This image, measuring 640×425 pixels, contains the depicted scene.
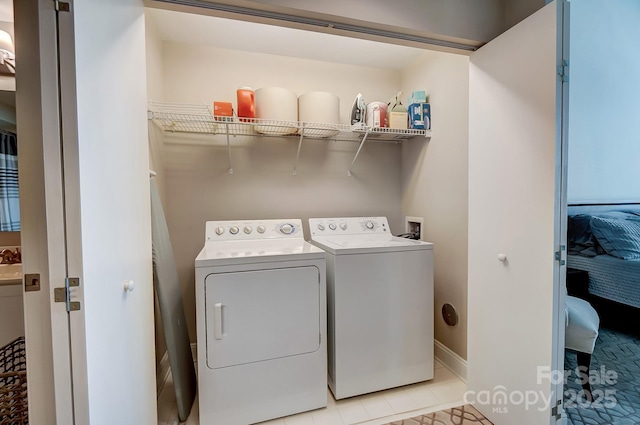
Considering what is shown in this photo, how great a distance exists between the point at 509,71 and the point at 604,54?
6.29ft

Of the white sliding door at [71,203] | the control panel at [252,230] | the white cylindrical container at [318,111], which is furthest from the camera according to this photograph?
the white cylindrical container at [318,111]

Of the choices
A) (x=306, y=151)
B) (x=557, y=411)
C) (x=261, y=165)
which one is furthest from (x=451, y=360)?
(x=261, y=165)

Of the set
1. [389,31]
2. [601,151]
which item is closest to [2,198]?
[389,31]

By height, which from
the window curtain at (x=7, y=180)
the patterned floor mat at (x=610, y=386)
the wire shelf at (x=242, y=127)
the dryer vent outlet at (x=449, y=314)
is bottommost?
the patterned floor mat at (x=610, y=386)

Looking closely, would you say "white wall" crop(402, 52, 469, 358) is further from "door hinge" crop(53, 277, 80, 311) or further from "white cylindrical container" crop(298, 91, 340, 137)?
"door hinge" crop(53, 277, 80, 311)

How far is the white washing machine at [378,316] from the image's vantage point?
169 centimetres

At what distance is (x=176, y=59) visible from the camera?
6.89 feet

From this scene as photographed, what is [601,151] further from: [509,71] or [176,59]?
[176,59]

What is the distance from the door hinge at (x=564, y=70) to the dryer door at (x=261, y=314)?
149 centimetres

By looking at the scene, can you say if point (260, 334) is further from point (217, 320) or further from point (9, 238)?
point (9, 238)

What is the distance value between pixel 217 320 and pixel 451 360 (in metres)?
1.76

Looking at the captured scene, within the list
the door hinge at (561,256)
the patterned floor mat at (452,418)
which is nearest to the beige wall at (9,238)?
the patterned floor mat at (452,418)

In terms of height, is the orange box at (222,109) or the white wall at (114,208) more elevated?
the orange box at (222,109)

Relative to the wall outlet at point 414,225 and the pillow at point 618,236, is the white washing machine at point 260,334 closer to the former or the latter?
the wall outlet at point 414,225
